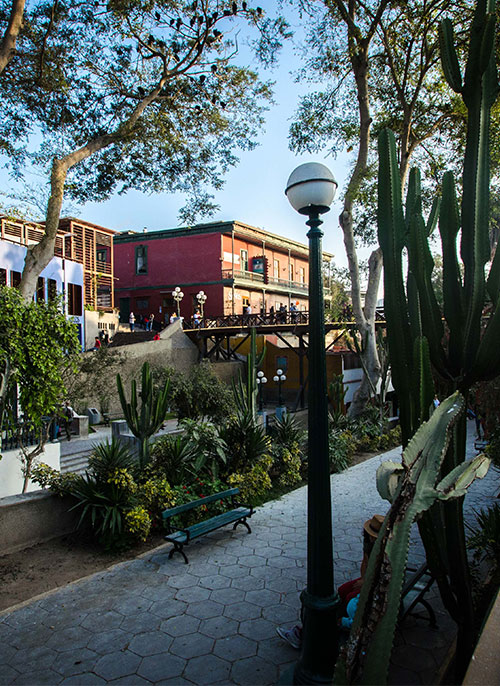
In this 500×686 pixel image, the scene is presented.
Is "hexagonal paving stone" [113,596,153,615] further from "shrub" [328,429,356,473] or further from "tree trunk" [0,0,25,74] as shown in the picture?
"tree trunk" [0,0,25,74]

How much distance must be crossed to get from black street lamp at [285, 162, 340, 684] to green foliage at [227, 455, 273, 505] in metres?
4.39

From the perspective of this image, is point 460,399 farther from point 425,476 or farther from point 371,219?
point 371,219

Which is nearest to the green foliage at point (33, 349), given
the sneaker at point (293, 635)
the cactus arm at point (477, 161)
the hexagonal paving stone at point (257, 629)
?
the hexagonal paving stone at point (257, 629)

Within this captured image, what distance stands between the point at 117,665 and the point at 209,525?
2.49m

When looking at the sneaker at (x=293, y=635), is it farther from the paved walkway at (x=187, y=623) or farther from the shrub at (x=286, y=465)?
the shrub at (x=286, y=465)

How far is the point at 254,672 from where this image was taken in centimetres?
373

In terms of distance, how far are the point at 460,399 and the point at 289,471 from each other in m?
7.09

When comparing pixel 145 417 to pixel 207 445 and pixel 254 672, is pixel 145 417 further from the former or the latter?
pixel 254 672

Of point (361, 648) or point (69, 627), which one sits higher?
point (361, 648)

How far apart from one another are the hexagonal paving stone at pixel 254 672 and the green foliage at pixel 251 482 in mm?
3990

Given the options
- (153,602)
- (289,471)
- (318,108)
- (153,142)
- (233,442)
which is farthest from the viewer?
(318,108)

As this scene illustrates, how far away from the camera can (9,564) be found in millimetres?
5785

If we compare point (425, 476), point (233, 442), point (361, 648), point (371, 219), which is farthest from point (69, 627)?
point (371, 219)

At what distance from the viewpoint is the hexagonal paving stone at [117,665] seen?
3.73 meters
